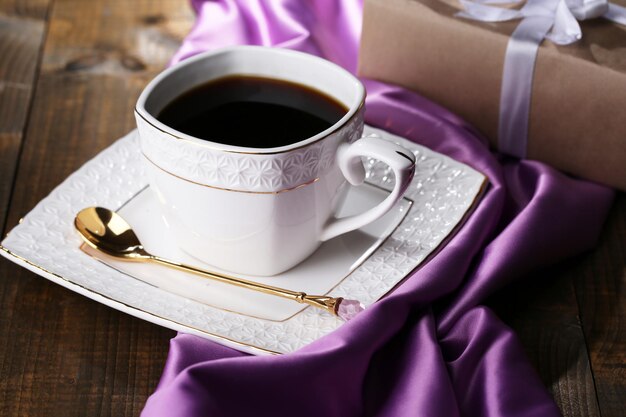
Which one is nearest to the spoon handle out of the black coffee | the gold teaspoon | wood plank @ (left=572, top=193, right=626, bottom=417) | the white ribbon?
the gold teaspoon

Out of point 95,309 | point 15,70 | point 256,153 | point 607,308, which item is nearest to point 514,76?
point 607,308

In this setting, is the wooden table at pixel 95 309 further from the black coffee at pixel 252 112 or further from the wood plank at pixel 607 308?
the black coffee at pixel 252 112

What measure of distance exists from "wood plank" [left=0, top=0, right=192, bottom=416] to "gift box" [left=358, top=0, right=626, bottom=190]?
35cm

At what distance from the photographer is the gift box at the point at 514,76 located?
34.7 inches

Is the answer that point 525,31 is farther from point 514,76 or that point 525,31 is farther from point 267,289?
point 267,289

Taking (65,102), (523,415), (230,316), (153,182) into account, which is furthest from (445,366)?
(65,102)

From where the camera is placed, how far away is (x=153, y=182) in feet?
2.45

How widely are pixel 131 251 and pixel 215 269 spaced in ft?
0.27

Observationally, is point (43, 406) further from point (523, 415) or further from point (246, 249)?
point (523, 415)

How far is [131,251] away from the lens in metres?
→ 0.77

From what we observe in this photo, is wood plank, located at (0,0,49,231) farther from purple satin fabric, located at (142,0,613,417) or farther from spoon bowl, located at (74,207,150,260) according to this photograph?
purple satin fabric, located at (142,0,613,417)

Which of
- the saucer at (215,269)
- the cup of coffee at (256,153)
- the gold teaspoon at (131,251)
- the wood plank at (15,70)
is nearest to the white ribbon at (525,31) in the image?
the saucer at (215,269)

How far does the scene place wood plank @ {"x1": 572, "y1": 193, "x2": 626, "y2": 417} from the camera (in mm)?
715

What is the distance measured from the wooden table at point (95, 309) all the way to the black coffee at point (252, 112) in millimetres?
192
